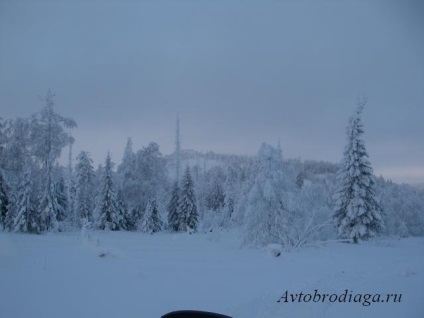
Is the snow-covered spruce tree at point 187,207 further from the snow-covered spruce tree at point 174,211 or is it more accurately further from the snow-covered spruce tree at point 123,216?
the snow-covered spruce tree at point 123,216

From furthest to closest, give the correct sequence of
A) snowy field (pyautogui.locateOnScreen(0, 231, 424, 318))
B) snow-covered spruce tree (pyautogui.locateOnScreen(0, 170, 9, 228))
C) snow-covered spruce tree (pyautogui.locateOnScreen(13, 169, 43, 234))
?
snow-covered spruce tree (pyautogui.locateOnScreen(0, 170, 9, 228)) → snow-covered spruce tree (pyautogui.locateOnScreen(13, 169, 43, 234)) → snowy field (pyautogui.locateOnScreen(0, 231, 424, 318))

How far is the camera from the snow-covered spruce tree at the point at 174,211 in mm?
41375

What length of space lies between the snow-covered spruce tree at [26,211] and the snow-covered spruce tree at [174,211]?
17.3 meters

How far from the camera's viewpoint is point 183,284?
30.8 ft

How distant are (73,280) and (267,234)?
1326 centimetres

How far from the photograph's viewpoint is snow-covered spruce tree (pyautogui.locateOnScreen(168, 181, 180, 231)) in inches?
1629

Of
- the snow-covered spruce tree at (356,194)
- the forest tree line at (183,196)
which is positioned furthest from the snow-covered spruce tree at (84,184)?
the snow-covered spruce tree at (356,194)

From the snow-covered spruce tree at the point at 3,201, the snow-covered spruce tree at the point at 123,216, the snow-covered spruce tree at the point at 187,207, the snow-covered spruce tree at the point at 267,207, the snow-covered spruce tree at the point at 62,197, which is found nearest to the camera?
the snow-covered spruce tree at the point at 267,207

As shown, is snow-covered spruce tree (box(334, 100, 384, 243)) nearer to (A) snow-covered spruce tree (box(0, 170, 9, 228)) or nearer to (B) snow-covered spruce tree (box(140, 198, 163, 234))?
(B) snow-covered spruce tree (box(140, 198, 163, 234))

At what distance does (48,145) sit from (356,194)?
27185 millimetres

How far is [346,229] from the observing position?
1060 inches

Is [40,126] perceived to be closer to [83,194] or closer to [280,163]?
[83,194]

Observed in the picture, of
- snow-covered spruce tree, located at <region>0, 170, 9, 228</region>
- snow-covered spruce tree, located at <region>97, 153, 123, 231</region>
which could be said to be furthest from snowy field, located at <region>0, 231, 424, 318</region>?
snow-covered spruce tree, located at <region>97, 153, 123, 231</region>

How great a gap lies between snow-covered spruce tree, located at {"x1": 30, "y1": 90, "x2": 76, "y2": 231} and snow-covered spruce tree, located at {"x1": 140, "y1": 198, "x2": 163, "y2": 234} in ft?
33.1
